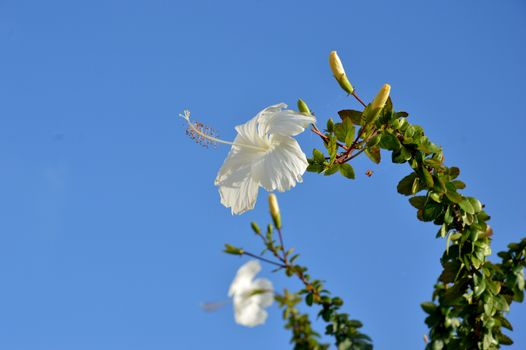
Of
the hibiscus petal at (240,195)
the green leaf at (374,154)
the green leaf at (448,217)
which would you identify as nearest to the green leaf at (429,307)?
the green leaf at (448,217)

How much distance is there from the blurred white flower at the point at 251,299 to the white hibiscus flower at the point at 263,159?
757 millimetres

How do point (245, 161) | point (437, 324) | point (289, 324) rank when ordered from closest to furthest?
point (289, 324)
point (437, 324)
point (245, 161)

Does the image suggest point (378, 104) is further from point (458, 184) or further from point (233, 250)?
point (233, 250)

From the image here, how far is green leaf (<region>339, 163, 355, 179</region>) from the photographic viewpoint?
210 centimetres

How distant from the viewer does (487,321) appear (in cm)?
175

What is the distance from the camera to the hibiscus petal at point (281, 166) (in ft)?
6.96

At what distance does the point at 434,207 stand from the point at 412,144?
0.24 m

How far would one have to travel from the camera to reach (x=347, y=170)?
2.11 m

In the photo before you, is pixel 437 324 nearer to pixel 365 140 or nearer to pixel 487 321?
pixel 487 321

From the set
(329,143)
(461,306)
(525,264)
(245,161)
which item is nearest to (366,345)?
(461,306)

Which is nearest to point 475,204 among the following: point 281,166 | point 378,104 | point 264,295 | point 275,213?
point 378,104

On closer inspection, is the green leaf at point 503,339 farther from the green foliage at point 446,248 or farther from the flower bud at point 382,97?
the flower bud at point 382,97

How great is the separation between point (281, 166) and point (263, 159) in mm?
113

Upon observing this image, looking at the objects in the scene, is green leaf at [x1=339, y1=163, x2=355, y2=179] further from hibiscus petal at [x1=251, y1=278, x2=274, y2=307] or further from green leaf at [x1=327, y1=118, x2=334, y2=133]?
hibiscus petal at [x1=251, y1=278, x2=274, y2=307]
